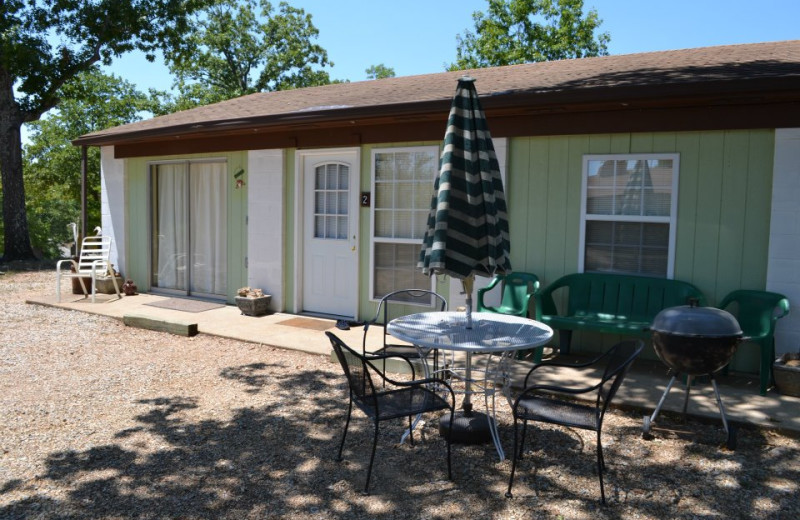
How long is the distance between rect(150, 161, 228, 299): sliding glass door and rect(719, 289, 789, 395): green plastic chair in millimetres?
6289

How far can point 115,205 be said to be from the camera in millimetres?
9594

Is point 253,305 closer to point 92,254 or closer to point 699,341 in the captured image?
point 92,254

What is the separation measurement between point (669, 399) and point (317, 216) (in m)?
4.59

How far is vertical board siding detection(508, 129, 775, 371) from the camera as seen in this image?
520cm

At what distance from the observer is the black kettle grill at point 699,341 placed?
12.0 feet

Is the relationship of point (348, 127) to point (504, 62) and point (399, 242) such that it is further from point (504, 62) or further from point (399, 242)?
point (504, 62)

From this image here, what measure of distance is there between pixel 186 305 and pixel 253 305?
1.31 m

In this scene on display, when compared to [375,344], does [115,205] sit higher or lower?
higher

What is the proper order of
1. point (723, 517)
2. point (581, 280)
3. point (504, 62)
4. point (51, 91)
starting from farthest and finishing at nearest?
1. point (504, 62)
2. point (51, 91)
3. point (581, 280)
4. point (723, 517)

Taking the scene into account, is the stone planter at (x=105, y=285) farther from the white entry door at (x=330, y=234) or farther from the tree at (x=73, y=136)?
the tree at (x=73, y=136)

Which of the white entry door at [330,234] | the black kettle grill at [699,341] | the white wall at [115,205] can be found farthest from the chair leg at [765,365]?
the white wall at [115,205]

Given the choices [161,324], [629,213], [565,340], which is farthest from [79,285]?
[629,213]

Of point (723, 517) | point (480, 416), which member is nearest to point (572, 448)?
point (480, 416)

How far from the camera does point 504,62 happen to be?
84.7 ft
